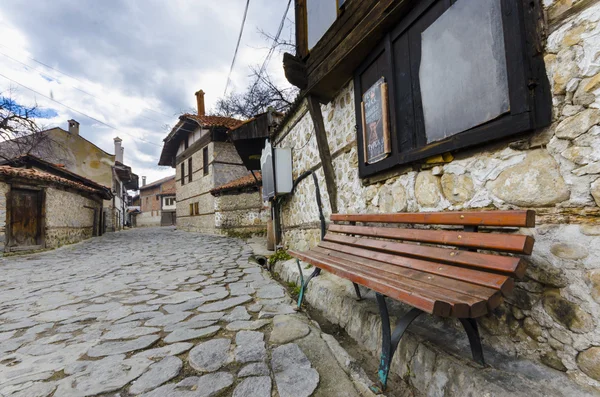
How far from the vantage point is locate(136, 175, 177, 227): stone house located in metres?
33.0

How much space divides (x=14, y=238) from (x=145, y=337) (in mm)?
9547

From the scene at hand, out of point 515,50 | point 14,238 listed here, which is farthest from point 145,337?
point 14,238

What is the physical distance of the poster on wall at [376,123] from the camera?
98.9 inches

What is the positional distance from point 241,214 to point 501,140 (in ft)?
37.7

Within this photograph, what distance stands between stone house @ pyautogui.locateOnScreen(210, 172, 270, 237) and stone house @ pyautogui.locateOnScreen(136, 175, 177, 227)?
20.7 meters

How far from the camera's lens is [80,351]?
2037 mm

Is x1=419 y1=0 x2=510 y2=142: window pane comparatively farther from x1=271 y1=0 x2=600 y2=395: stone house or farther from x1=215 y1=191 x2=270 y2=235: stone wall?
x1=215 y1=191 x2=270 y2=235: stone wall

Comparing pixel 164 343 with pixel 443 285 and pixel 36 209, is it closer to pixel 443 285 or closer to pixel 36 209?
pixel 443 285

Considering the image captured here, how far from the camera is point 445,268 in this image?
1.44 meters

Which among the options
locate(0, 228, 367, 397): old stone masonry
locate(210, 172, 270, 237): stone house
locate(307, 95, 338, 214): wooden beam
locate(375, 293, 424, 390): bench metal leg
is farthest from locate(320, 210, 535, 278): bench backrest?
locate(210, 172, 270, 237): stone house

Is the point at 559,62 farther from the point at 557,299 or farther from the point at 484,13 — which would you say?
the point at 557,299

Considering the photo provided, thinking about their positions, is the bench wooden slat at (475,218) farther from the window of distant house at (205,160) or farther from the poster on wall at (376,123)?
the window of distant house at (205,160)

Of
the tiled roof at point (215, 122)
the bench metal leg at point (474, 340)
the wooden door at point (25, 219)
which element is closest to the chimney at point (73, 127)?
the tiled roof at point (215, 122)

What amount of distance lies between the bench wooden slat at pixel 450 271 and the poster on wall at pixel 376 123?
38.7 inches
